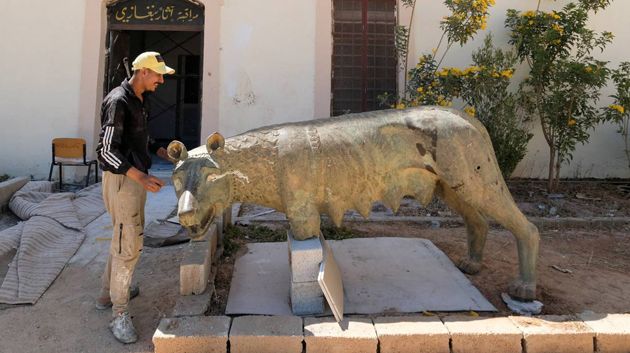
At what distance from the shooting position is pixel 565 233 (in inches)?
209

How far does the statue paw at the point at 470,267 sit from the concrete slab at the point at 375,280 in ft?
0.33

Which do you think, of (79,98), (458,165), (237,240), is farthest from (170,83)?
(458,165)

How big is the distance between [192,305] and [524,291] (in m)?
2.21

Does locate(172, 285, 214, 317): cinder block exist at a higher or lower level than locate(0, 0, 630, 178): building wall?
lower

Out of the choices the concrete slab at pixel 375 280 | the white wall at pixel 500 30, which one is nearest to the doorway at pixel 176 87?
the white wall at pixel 500 30

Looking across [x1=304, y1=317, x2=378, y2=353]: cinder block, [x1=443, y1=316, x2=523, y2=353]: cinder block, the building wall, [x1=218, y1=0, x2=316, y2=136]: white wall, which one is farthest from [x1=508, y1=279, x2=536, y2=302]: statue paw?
[x1=218, y1=0, x2=316, y2=136]: white wall

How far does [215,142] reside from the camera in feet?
9.37

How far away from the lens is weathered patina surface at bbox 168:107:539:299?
2.88 meters

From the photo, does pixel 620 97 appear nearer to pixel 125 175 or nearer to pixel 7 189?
pixel 125 175

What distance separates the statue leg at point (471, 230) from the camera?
3695 mm

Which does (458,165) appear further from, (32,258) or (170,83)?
(170,83)

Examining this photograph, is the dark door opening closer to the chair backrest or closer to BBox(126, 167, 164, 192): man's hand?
the chair backrest

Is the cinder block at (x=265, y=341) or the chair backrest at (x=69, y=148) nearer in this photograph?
the cinder block at (x=265, y=341)

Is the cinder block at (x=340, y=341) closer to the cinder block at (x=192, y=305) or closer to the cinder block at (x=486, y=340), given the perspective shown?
the cinder block at (x=486, y=340)
